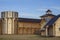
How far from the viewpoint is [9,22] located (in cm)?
5569

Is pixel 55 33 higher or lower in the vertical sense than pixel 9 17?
lower

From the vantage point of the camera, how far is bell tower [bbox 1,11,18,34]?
180ft

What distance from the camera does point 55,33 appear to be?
112ft

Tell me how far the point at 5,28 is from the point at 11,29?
1.62 meters

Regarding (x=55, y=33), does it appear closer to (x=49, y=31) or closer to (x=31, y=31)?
(x=49, y=31)

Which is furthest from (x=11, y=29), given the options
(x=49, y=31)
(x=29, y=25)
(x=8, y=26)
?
(x=49, y=31)

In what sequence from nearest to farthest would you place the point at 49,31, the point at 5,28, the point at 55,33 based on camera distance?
the point at 55,33, the point at 49,31, the point at 5,28

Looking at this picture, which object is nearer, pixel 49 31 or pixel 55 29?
pixel 55 29

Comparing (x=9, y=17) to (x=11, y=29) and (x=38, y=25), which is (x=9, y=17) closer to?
(x=11, y=29)

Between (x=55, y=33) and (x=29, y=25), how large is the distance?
76.6 ft

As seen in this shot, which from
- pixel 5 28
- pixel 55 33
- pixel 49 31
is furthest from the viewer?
pixel 5 28

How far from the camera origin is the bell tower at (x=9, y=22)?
55.0 meters

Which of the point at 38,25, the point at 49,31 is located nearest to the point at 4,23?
the point at 38,25

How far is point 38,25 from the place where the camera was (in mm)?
57281
